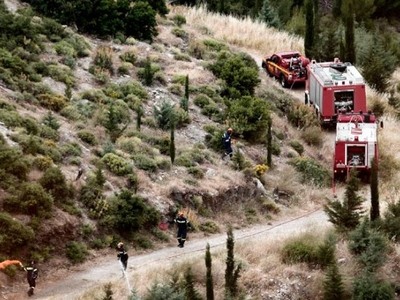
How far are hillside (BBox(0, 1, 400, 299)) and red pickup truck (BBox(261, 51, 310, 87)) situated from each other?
3.88 ft

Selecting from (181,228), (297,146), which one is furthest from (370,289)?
(297,146)

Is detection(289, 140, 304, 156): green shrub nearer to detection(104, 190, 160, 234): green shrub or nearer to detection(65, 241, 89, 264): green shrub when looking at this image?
detection(104, 190, 160, 234): green shrub

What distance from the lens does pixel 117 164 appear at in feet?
96.2

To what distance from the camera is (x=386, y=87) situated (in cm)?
4594

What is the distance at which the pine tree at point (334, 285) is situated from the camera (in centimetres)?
2319

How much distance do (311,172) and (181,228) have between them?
9.49 m

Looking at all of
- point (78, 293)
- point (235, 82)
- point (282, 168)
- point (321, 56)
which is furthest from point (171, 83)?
point (78, 293)

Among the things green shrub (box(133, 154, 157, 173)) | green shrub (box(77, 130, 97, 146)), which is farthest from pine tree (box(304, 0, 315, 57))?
green shrub (box(77, 130, 97, 146))

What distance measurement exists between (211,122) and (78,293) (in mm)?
14744

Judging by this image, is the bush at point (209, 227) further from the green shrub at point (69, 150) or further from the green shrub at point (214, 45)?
the green shrub at point (214, 45)

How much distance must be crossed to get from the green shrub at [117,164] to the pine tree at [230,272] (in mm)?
7250

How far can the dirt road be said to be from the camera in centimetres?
2312

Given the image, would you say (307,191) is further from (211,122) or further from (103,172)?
(103,172)

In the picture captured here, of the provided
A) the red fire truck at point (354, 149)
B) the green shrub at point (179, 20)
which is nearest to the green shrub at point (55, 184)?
the red fire truck at point (354, 149)
